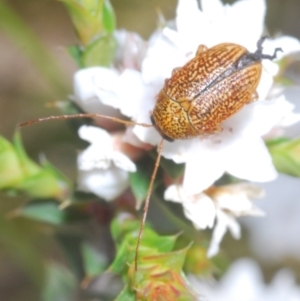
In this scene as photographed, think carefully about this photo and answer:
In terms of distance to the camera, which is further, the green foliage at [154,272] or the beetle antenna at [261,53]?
the beetle antenna at [261,53]

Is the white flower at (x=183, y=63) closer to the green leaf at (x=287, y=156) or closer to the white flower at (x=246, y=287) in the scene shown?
the green leaf at (x=287, y=156)

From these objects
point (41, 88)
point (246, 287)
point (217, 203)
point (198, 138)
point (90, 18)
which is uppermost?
point (90, 18)

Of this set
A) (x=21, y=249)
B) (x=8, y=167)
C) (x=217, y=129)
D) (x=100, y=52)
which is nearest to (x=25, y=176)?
(x=8, y=167)

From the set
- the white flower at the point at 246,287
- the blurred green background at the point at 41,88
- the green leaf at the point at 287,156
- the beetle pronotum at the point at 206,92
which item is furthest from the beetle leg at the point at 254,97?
the blurred green background at the point at 41,88

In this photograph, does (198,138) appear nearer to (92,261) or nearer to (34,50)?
(92,261)

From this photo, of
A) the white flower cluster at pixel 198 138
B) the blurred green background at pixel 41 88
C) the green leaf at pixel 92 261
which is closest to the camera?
the white flower cluster at pixel 198 138

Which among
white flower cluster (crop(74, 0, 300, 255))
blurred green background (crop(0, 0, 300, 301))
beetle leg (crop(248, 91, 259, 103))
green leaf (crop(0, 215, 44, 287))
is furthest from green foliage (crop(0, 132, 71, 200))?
blurred green background (crop(0, 0, 300, 301))

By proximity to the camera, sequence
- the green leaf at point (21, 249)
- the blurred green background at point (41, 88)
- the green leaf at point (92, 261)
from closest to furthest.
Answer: the green leaf at point (92, 261), the green leaf at point (21, 249), the blurred green background at point (41, 88)

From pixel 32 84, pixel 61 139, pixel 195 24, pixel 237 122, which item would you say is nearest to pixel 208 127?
pixel 237 122
